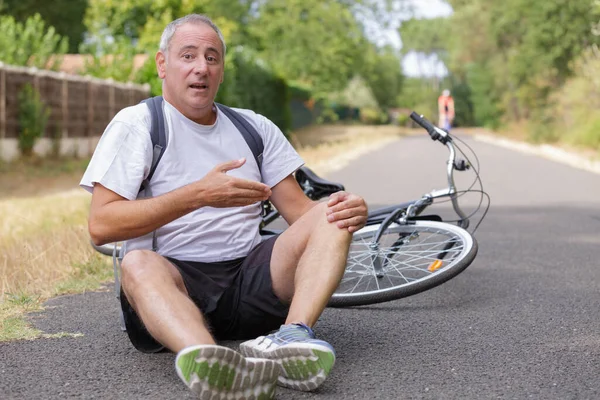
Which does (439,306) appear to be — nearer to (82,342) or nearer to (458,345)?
(458,345)

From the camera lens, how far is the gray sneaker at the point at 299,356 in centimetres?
351

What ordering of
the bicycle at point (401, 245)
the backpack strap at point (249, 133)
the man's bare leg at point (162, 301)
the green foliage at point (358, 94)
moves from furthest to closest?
the green foliage at point (358, 94) → the bicycle at point (401, 245) → the backpack strap at point (249, 133) → the man's bare leg at point (162, 301)

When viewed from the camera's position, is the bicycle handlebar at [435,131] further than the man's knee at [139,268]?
Yes

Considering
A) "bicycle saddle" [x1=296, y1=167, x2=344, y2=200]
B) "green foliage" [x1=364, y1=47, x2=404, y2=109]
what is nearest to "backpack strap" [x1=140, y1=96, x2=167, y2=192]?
"bicycle saddle" [x1=296, y1=167, x2=344, y2=200]

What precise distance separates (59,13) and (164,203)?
45.2 meters

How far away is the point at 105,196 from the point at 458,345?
1.71 m

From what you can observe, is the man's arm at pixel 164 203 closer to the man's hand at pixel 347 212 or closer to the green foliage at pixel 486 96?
the man's hand at pixel 347 212

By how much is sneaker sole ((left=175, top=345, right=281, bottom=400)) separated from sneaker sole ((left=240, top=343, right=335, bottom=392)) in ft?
0.64

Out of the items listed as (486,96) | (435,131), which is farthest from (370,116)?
(435,131)

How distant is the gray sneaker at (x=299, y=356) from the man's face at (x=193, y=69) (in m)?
1.05

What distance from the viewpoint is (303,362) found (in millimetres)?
3527

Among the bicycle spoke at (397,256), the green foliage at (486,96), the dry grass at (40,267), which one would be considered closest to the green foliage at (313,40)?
the green foliage at (486,96)

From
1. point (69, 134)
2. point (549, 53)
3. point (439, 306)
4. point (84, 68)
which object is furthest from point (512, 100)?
point (439, 306)

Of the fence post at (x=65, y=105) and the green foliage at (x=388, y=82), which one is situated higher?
the fence post at (x=65, y=105)
